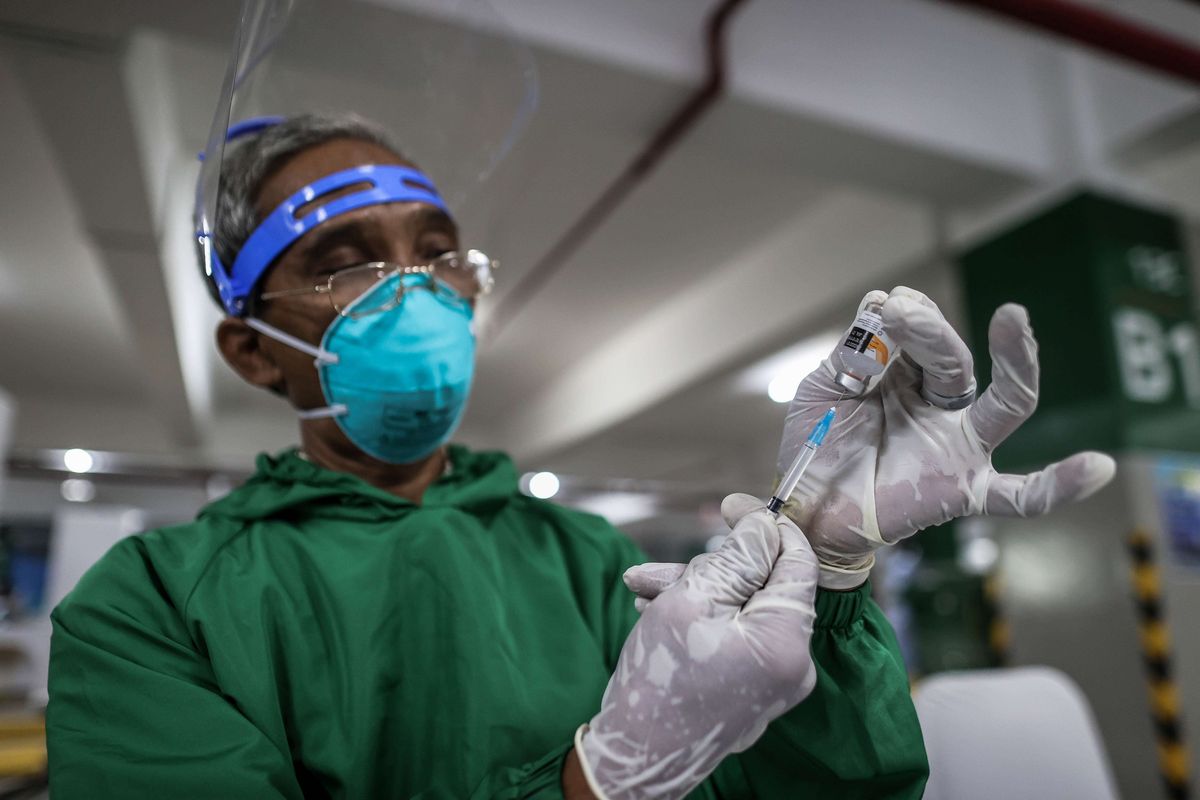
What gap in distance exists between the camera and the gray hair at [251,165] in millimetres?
970

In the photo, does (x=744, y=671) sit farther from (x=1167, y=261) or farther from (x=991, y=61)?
(x=1167, y=261)

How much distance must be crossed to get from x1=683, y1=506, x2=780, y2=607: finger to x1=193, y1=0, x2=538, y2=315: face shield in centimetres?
63

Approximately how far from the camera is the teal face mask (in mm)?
929

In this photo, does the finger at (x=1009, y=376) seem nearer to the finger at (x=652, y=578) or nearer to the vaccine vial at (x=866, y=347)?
the vaccine vial at (x=866, y=347)

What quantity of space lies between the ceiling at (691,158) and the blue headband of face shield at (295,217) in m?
0.24

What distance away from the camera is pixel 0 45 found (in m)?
2.15

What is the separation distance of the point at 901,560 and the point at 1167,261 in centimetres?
252

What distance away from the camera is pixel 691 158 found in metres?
3.48

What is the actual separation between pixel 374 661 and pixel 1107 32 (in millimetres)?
2592

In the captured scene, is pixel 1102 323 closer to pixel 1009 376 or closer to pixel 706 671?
pixel 1009 376

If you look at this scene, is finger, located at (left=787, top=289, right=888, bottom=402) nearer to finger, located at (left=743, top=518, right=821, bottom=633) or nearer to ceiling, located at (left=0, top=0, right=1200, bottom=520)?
finger, located at (left=743, top=518, right=821, bottom=633)

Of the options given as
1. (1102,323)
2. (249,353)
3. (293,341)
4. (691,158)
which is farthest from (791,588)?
(691,158)

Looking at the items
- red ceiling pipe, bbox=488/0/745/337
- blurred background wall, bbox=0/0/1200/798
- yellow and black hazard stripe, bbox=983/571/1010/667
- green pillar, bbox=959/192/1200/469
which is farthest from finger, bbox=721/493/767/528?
yellow and black hazard stripe, bbox=983/571/1010/667

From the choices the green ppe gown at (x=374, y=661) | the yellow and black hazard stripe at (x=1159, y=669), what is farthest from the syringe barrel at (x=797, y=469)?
the yellow and black hazard stripe at (x=1159, y=669)
